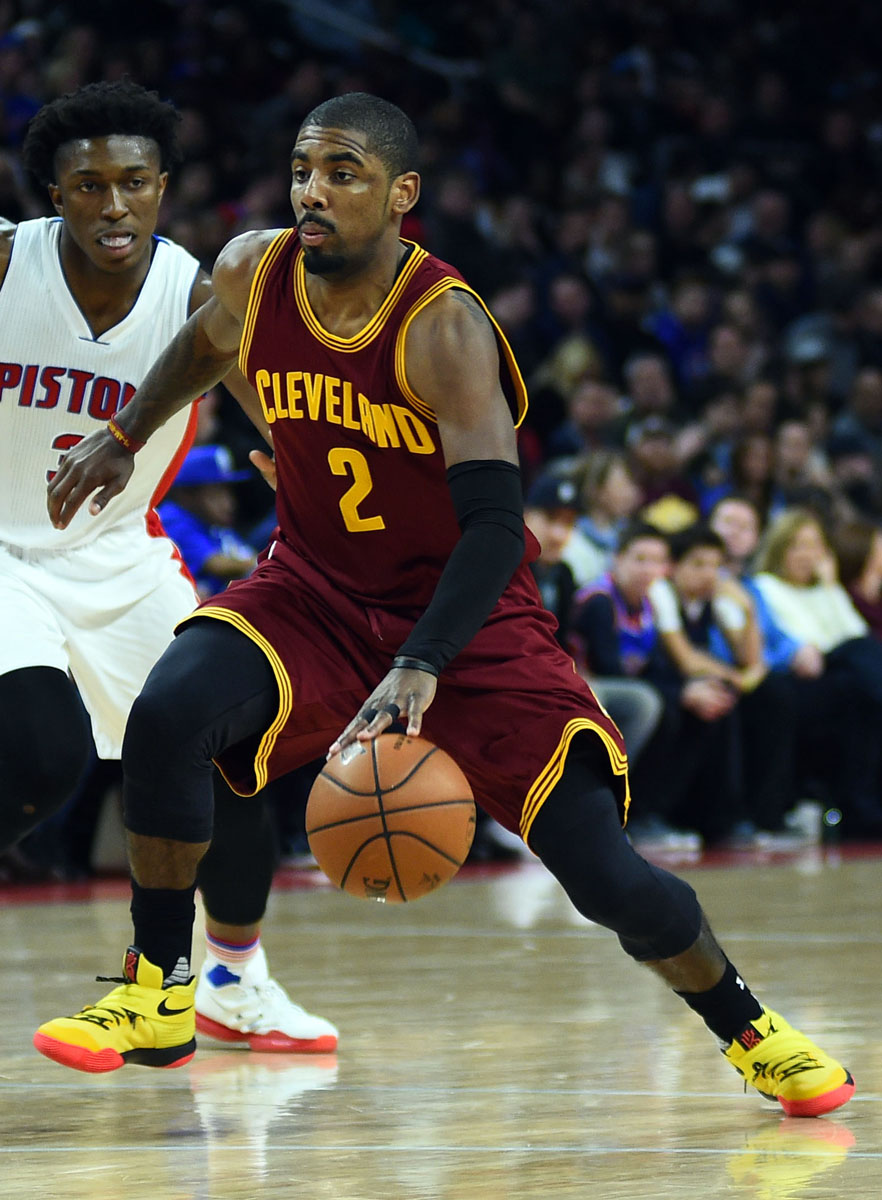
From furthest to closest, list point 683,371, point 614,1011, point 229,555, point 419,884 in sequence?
point 683,371
point 229,555
point 614,1011
point 419,884

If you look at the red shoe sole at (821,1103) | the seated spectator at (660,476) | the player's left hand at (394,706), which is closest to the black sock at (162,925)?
the player's left hand at (394,706)

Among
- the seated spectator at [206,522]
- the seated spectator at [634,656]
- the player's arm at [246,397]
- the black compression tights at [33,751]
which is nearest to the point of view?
the black compression tights at [33,751]

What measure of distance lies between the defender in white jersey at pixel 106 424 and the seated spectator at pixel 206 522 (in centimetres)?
355

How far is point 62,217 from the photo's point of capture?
4.74 m

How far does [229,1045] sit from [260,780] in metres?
1.20

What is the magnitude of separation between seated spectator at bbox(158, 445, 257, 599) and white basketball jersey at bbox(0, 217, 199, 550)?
3.56 m

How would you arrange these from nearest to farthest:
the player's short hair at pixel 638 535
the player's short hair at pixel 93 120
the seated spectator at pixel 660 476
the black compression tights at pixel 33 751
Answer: the black compression tights at pixel 33 751 < the player's short hair at pixel 93 120 < the player's short hair at pixel 638 535 < the seated spectator at pixel 660 476

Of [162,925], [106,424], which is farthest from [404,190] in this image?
[162,925]

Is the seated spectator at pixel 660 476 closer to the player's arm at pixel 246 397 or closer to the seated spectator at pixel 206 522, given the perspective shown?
the seated spectator at pixel 206 522

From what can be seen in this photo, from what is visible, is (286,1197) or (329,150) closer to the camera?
(286,1197)

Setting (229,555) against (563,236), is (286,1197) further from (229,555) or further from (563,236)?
(563,236)

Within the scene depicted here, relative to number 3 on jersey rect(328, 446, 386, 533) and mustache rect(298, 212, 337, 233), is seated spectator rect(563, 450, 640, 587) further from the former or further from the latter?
mustache rect(298, 212, 337, 233)

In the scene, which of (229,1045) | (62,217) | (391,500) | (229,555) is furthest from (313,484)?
(229,555)

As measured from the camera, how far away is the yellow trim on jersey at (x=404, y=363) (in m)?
Result: 3.79
